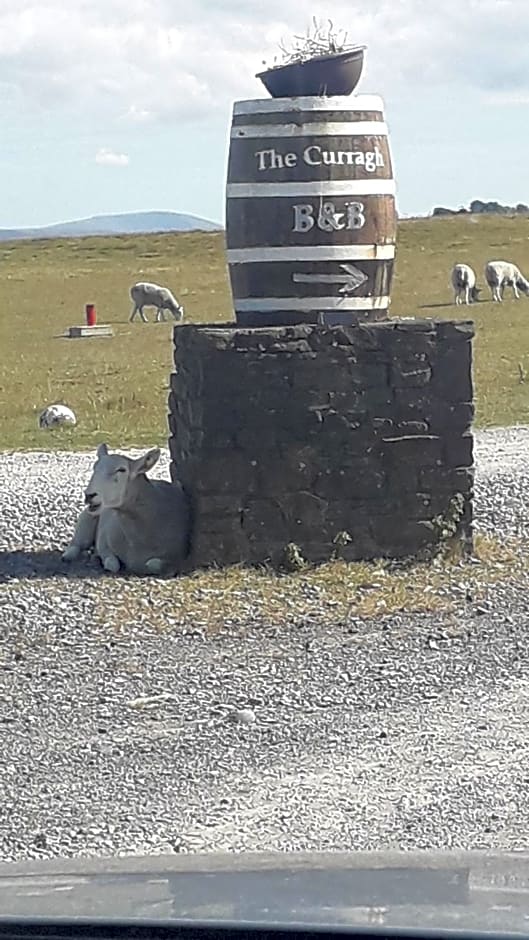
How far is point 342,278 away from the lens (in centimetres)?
892

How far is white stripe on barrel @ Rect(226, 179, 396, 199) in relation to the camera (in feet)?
28.9

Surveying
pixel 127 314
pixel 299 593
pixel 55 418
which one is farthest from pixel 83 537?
pixel 127 314

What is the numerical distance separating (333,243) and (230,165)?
737 millimetres

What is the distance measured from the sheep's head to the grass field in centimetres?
546

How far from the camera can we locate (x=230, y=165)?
9.01 meters

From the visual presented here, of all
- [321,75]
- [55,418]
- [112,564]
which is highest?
[321,75]

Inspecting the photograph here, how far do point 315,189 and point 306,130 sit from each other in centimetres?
32

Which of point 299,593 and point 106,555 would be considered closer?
point 299,593

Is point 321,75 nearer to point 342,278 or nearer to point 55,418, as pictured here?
point 342,278

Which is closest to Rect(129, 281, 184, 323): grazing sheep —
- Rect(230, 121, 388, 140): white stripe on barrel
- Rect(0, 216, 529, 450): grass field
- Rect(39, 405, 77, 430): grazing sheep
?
Rect(0, 216, 529, 450): grass field

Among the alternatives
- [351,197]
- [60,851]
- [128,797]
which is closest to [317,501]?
[351,197]

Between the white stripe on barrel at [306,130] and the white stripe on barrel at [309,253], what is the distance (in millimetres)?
598

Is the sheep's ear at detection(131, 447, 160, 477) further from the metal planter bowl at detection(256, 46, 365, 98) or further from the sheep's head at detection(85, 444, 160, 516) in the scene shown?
the metal planter bowl at detection(256, 46, 365, 98)

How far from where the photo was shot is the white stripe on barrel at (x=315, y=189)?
8797 mm
